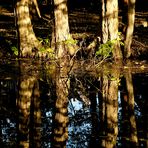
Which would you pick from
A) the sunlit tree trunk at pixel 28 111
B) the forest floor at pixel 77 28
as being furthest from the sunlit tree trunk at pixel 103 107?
the forest floor at pixel 77 28

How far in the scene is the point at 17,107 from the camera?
10219 mm

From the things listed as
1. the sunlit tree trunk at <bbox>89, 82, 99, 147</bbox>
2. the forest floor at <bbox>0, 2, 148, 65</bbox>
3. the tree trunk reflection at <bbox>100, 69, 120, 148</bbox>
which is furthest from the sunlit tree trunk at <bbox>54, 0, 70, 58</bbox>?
the sunlit tree trunk at <bbox>89, 82, 99, 147</bbox>

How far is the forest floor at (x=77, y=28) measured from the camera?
17.2m

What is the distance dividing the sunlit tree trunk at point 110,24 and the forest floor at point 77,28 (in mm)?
809

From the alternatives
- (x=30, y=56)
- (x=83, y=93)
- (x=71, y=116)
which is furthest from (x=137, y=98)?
(x=30, y=56)

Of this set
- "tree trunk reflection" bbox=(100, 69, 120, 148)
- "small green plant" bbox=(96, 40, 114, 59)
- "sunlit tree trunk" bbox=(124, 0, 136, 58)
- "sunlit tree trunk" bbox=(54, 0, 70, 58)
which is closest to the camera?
"tree trunk reflection" bbox=(100, 69, 120, 148)

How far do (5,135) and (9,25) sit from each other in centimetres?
1511

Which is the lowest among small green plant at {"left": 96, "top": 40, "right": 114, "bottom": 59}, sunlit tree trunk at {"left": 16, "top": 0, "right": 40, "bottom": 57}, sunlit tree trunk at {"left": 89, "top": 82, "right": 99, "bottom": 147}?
sunlit tree trunk at {"left": 89, "top": 82, "right": 99, "bottom": 147}

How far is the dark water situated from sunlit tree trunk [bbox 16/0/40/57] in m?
1.05

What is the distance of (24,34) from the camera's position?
15.9m

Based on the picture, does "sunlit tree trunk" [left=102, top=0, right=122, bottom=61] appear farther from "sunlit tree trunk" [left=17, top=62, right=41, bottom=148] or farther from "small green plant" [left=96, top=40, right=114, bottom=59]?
"sunlit tree trunk" [left=17, top=62, right=41, bottom=148]

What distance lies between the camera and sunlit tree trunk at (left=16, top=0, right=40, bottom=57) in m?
15.8

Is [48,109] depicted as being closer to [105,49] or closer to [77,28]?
[105,49]

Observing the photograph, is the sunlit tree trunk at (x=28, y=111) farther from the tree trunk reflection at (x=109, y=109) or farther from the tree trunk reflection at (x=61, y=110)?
→ the tree trunk reflection at (x=109, y=109)
